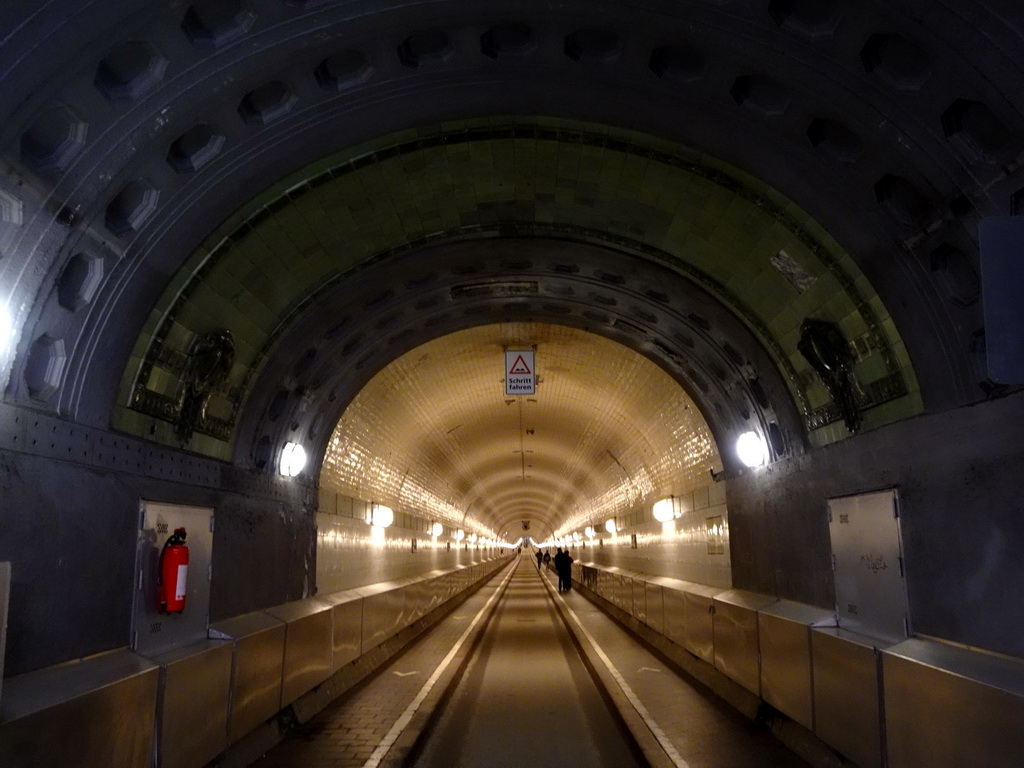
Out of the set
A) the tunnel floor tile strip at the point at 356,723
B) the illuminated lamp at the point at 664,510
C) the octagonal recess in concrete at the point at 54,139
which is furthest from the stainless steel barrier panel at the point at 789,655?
the octagonal recess in concrete at the point at 54,139

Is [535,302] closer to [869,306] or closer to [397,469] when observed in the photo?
[869,306]

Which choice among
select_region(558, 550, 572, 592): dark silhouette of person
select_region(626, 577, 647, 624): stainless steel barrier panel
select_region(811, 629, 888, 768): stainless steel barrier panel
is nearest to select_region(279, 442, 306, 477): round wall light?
select_region(811, 629, 888, 768): stainless steel barrier panel

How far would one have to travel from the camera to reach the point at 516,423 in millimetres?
22766

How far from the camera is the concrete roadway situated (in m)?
7.42

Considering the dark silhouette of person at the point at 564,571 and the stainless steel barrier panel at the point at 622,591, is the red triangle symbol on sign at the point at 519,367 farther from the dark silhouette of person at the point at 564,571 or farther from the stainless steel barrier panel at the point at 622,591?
the dark silhouette of person at the point at 564,571

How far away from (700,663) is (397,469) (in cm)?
859

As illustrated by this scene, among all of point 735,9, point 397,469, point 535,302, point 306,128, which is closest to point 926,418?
point 735,9

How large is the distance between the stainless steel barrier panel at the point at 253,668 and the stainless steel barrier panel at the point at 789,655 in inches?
202

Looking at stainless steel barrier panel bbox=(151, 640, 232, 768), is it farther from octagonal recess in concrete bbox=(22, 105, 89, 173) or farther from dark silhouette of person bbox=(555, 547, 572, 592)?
dark silhouette of person bbox=(555, 547, 572, 592)

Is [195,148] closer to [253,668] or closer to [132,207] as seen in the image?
[132,207]

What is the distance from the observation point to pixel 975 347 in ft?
18.0

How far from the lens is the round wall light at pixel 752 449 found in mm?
9805

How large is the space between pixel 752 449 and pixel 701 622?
9.03 feet

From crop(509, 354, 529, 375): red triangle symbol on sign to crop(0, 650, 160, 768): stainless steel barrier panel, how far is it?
8.40 metres
